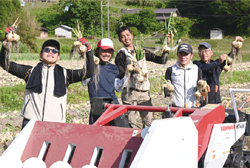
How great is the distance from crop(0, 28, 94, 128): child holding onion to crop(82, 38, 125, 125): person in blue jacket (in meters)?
0.77

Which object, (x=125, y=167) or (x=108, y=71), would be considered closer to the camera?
(x=125, y=167)

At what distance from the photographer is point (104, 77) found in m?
4.89

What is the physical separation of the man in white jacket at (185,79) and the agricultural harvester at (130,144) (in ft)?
3.07

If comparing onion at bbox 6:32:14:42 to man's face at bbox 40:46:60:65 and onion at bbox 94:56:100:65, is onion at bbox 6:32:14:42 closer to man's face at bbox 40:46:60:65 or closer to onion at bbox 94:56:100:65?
man's face at bbox 40:46:60:65

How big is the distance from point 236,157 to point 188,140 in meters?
1.45

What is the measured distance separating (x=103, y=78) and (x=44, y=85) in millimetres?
1116

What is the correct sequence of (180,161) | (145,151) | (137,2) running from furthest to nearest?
(137,2)
(180,161)
(145,151)

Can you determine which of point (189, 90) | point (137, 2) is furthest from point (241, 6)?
point (189, 90)

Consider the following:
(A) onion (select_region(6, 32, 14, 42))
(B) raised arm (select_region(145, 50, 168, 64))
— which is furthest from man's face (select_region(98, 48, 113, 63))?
(A) onion (select_region(6, 32, 14, 42))

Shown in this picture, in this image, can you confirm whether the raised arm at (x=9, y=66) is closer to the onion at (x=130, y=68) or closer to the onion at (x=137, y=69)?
the onion at (x=130, y=68)

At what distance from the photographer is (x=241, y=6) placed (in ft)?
260

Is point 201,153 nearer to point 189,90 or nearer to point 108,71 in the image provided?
point 189,90

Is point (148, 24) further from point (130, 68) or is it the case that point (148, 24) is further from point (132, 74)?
point (130, 68)

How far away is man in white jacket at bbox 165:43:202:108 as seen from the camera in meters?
4.98
